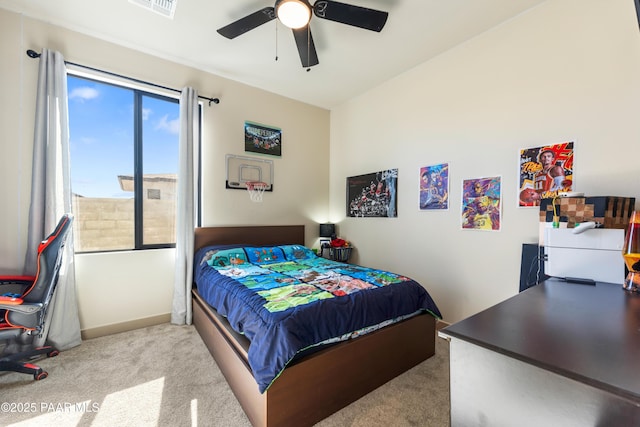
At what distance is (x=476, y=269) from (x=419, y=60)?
243cm

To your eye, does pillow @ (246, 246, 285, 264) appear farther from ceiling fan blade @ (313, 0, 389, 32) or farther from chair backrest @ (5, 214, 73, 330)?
ceiling fan blade @ (313, 0, 389, 32)

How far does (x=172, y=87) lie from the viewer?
303 centimetres

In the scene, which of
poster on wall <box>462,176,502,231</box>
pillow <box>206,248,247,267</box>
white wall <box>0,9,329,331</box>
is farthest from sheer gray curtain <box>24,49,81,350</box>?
poster on wall <box>462,176,502,231</box>

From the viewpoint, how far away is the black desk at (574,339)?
58cm

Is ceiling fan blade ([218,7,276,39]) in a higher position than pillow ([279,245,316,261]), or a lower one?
higher

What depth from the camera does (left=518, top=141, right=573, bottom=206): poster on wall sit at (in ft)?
6.77

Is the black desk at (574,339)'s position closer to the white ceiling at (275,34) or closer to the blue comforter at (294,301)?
the blue comforter at (294,301)

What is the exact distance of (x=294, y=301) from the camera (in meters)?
1.76

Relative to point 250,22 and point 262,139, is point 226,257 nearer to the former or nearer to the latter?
point 262,139

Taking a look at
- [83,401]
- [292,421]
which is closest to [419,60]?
[292,421]

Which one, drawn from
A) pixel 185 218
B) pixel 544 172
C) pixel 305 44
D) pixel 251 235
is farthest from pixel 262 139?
pixel 544 172

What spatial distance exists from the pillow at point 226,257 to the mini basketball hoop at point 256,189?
3.03 ft

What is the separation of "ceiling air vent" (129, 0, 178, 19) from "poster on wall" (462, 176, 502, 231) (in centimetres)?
320

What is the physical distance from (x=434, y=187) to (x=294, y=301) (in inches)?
82.0
